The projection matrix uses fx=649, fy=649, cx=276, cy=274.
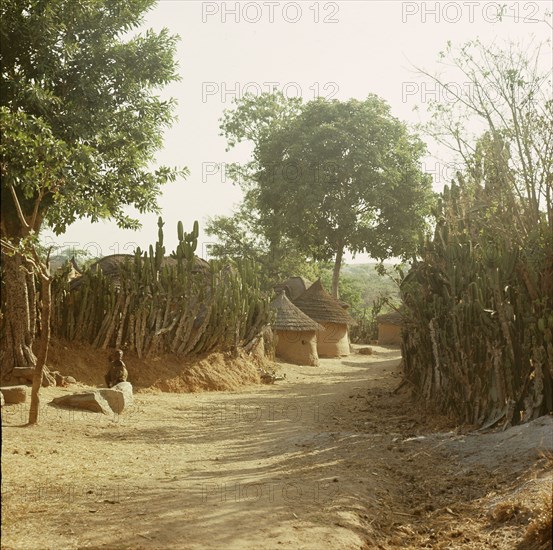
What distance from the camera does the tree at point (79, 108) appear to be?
11.9 m

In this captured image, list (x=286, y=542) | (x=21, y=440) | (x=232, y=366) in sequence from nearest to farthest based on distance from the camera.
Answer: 1. (x=286, y=542)
2. (x=21, y=440)
3. (x=232, y=366)

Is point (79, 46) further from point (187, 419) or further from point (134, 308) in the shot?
point (187, 419)

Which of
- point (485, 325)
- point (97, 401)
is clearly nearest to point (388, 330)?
point (485, 325)

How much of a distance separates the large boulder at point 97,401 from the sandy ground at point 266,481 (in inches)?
10.6

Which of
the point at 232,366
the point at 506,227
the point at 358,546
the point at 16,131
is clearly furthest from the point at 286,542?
the point at 232,366

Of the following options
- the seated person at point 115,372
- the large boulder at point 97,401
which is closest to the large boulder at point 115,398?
the large boulder at point 97,401

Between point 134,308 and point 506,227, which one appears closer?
point 506,227

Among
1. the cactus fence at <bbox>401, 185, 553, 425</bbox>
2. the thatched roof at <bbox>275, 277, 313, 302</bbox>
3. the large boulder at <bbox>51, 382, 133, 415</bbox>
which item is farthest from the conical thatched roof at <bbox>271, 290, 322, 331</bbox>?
the large boulder at <bbox>51, 382, 133, 415</bbox>

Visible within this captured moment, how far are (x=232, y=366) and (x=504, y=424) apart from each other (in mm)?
8672

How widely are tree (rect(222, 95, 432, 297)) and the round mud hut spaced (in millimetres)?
12499

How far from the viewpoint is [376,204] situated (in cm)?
3497

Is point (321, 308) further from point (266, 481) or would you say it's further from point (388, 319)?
point (266, 481)

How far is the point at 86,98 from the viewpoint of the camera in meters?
12.5

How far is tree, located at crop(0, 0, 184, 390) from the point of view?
11.9 m
